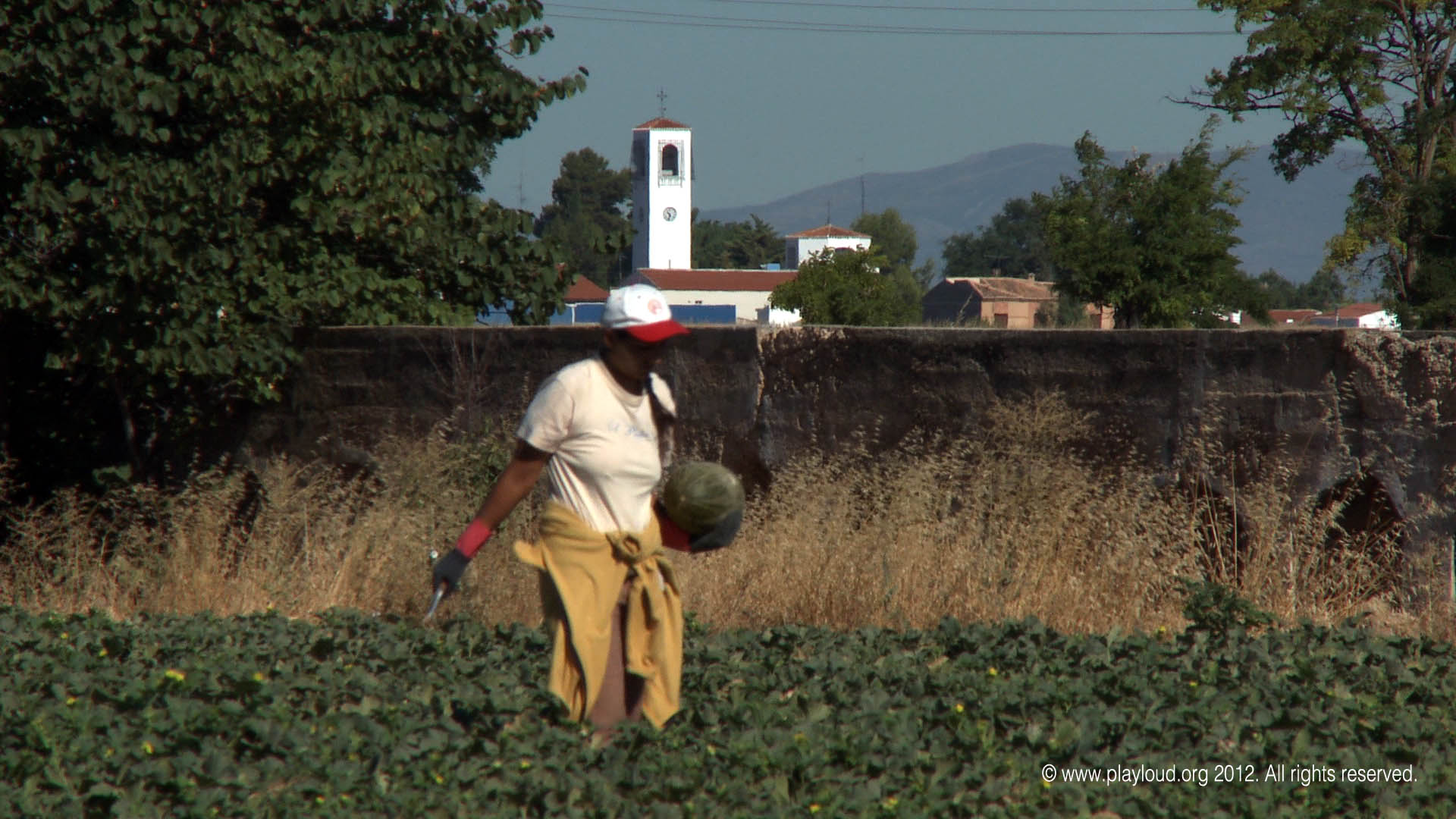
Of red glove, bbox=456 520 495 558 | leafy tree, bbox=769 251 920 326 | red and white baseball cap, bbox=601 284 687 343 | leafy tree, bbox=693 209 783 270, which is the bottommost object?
red glove, bbox=456 520 495 558

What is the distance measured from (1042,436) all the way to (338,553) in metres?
3.99

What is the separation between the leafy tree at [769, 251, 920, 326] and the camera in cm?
6147

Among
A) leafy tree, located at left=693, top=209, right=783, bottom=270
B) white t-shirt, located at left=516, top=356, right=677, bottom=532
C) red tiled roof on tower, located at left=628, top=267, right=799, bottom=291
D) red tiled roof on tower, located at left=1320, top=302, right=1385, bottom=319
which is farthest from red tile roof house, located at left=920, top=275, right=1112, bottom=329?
white t-shirt, located at left=516, top=356, right=677, bottom=532

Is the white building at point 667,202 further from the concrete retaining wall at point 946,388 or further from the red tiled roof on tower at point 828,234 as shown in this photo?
the concrete retaining wall at point 946,388

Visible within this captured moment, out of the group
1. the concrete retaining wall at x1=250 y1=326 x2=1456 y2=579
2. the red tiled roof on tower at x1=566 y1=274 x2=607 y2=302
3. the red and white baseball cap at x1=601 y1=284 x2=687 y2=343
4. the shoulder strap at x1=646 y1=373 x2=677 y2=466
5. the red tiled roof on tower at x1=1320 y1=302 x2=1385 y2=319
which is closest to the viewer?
the red and white baseball cap at x1=601 y1=284 x2=687 y2=343

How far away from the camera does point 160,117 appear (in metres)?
9.05

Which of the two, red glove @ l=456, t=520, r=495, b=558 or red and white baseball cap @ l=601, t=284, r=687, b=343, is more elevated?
red and white baseball cap @ l=601, t=284, r=687, b=343

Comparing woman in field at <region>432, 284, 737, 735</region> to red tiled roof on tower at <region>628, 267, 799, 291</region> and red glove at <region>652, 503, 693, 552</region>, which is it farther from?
red tiled roof on tower at <region>628, 267, 799, 291</region>

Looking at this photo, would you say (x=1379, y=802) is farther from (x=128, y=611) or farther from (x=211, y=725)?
(x=128, y=611)

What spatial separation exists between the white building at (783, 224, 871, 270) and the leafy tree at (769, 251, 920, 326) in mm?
65391

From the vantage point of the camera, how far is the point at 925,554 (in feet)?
24.2

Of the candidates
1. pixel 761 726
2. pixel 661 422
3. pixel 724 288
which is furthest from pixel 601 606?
pixel 724 288

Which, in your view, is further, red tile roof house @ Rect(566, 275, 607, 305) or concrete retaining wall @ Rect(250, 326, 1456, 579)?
red tile roof house @ Rect(566, 275, 607, 305)

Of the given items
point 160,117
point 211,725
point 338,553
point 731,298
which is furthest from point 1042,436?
point 731,298
